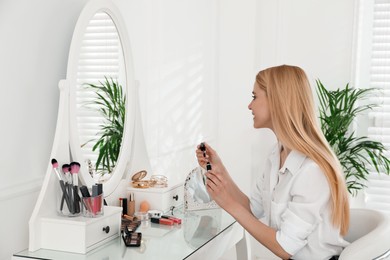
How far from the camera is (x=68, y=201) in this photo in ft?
6.21

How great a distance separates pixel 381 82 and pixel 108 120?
87.6 inches

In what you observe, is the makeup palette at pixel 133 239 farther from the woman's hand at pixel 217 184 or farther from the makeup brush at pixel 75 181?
the woman's hand at pixel 217 184

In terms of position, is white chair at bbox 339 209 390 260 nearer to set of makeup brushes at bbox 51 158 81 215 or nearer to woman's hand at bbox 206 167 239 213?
woman's hand at bbox 206 167 239 213

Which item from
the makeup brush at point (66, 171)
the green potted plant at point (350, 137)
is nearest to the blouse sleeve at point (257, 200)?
the makeup brush at point (66, 171)

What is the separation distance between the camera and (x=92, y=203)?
6.29ft

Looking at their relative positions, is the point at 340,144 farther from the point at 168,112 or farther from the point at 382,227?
the point at 382,227

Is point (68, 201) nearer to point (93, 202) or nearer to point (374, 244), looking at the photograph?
point (93, 202)

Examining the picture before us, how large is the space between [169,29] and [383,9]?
5.18ft

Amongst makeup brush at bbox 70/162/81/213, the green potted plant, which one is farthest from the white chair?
the green potted plant

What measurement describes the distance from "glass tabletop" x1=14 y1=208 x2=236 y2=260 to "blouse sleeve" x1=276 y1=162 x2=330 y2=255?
0.32m

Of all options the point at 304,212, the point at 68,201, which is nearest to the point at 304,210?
the point at 304,212

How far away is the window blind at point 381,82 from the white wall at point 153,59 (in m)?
0.17

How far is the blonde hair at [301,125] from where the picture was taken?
1.93m

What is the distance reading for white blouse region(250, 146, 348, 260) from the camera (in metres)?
1.92
